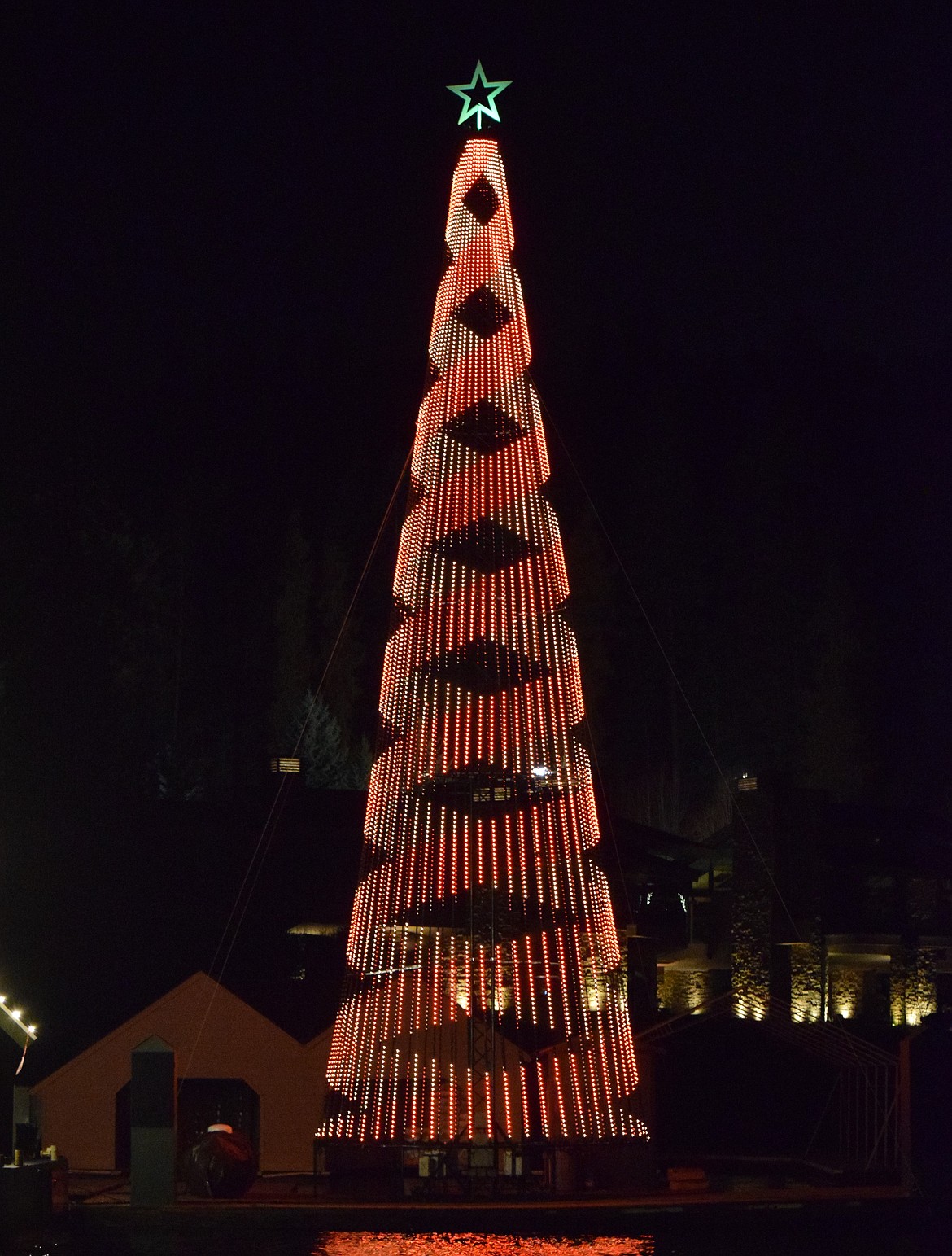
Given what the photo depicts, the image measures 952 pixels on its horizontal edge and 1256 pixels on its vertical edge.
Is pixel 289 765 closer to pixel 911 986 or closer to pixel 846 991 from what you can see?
pixel 846 991

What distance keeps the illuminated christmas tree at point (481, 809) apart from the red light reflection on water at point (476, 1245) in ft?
4.88

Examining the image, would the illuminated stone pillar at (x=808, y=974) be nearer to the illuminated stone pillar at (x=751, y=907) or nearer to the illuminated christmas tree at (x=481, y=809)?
the illuminated stone pillar at (x=751, y=907)

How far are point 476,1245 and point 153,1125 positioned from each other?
5.06 metres

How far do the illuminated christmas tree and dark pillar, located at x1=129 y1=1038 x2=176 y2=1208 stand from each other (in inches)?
82.3

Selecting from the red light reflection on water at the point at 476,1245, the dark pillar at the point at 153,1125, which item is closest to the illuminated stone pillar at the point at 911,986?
the red light reflection on water at the point at 476,1245

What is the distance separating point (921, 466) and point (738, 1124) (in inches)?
1482

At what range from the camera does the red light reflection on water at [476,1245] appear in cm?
2323

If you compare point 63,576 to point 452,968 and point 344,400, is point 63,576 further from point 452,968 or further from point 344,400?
point 452,968

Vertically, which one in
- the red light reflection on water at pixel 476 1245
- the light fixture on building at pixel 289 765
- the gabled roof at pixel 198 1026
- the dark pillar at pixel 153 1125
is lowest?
the red light reflection on water at pixel 476 1245

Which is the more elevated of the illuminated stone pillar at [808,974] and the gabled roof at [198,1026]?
the illuminated stone pillar at [808,974]

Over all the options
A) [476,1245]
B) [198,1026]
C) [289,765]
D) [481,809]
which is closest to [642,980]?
[289,765]

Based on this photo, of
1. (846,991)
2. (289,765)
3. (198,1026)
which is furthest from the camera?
(846,991)

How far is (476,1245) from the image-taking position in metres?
23.8

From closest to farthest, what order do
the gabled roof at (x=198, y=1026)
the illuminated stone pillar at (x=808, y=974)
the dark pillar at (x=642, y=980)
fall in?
the gabled roof at (x=198, y=1026)
the dark pillar at (x=642, y=980)
the illuminated stone pillar at (x=808, y=974)
